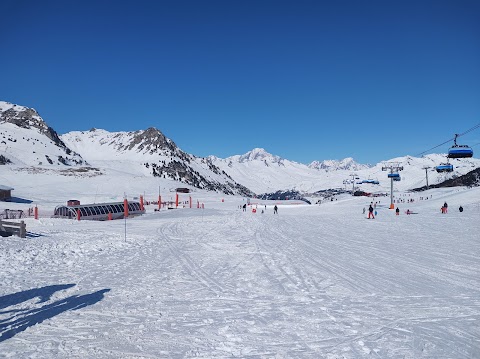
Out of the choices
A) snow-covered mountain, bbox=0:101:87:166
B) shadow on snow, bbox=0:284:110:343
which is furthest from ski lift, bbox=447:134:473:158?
snow-covered mountain, bbox=0:101:87:166

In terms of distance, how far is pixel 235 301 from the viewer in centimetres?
984

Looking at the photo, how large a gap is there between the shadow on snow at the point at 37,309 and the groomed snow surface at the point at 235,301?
28 millimetres

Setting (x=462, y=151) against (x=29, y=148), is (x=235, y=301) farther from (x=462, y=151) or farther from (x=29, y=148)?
(x=29, y=148)

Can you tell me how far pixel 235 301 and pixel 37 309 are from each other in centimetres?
489

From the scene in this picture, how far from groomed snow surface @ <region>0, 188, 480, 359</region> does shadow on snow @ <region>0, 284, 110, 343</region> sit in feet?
0.09

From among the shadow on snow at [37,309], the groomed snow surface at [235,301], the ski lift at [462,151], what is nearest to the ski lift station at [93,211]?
the groomed snow surface at [235,301]

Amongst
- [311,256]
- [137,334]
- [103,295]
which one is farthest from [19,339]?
[311,256]

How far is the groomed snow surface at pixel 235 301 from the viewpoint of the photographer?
23.0 ft

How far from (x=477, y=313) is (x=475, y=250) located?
36.0 feet

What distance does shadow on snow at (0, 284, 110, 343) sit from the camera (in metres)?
7.76

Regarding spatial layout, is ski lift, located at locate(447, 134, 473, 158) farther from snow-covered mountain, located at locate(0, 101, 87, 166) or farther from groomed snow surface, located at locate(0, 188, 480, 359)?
snow-covered mountain, located at locate(0, 101, 87, 166)

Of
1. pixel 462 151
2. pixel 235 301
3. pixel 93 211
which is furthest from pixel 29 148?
pixel 235 301

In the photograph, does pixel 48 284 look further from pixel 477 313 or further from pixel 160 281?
pixel 477 313

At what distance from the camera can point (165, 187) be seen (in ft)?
368
